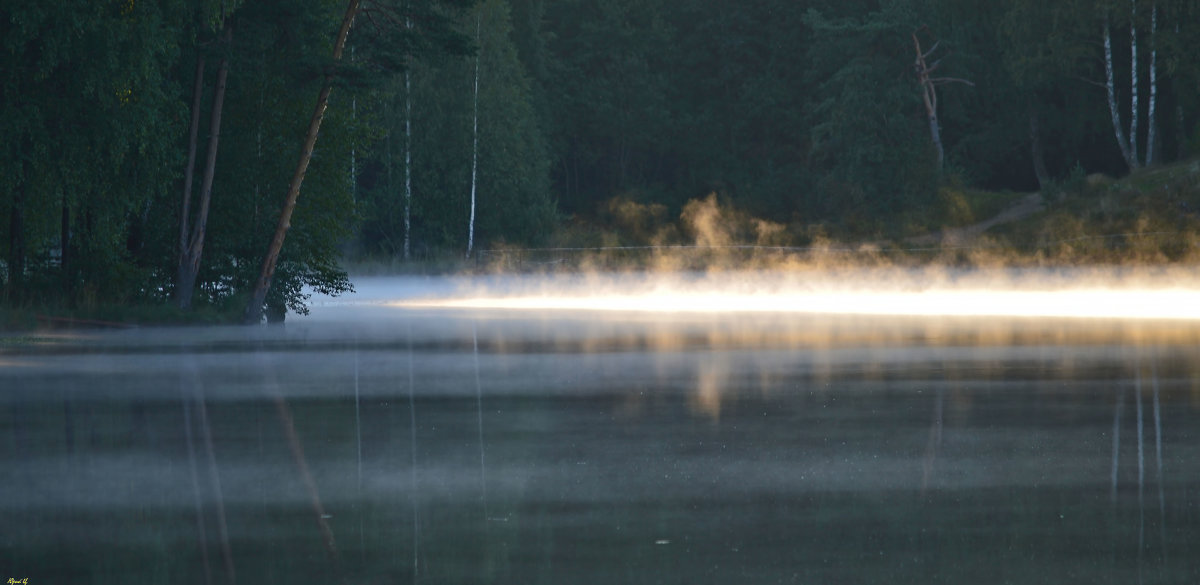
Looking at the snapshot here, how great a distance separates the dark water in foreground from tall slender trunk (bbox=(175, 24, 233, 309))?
14.6 m

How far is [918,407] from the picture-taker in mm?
15188

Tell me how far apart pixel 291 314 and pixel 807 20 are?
169 ft

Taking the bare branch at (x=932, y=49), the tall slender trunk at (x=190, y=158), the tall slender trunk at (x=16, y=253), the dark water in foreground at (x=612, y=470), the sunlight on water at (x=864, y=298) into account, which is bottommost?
the sunlight on water at (x=864, y=298)

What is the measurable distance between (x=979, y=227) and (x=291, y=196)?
39.1 m

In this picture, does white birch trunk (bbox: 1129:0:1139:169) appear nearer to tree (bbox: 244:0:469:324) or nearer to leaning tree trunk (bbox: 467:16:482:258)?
leaning tree trunk (bbox: 467:16:482:258)

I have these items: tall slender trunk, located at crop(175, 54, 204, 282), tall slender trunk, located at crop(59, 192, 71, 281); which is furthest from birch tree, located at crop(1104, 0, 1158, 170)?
tall slender trunk, located at crop(59, 192, 71, 281)

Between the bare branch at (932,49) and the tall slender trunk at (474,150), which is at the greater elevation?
the bare branch at (932,49)

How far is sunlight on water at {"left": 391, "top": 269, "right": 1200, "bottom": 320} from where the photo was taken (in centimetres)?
3741

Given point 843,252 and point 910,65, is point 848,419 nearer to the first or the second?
point 843,252

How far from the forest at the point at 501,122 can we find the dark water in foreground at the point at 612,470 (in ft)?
39.4

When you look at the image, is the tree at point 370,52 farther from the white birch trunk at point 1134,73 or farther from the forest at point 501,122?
the white birch trunk at point 1134,73

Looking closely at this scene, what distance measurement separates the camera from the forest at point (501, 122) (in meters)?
33.1

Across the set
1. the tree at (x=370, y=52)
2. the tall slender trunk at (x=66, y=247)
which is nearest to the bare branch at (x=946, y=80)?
the tree at (x=370, y=52)

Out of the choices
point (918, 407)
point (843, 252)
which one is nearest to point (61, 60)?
point (918, 407)
